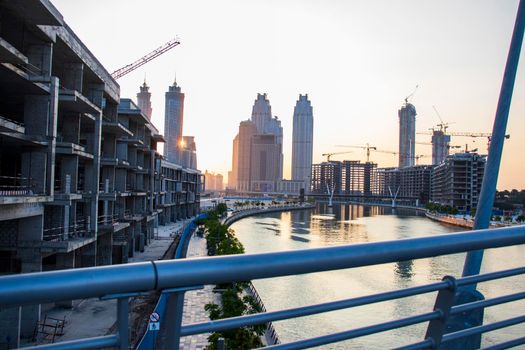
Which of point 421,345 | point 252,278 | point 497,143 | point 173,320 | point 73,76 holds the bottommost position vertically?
point 421,345

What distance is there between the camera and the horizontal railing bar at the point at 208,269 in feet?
4.49

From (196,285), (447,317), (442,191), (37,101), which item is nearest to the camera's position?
(196,285)

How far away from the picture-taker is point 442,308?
204cm

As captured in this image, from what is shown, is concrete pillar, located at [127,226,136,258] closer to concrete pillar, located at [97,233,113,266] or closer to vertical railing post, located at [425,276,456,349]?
concrete pillar, located at [97,233,113,266]

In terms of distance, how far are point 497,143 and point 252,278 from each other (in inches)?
116

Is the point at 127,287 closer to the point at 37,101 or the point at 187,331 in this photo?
the point at 187,331

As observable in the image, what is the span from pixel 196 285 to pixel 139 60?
117 meters

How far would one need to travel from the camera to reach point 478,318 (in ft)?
8.54

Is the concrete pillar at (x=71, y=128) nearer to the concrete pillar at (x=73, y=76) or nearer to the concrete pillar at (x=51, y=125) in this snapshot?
the concrete pillar at (x=73, y=76)

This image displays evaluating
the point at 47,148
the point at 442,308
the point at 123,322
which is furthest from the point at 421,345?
the point at 47,148

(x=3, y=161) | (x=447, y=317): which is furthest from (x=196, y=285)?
(x=3, y=161)

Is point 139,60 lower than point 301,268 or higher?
higher

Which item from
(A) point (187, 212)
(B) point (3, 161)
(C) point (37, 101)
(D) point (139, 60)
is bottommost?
(A) point (187, 212)

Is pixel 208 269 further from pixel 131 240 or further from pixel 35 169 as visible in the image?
pixel 131 240
